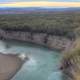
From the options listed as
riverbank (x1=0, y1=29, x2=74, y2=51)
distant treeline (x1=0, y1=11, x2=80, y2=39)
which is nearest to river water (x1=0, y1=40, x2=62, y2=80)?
riverbank (x1=0, y1=29, x2=74, y2=51)

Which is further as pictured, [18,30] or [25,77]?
[18,30]

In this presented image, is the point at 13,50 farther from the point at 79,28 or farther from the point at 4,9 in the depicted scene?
the point at 79,28

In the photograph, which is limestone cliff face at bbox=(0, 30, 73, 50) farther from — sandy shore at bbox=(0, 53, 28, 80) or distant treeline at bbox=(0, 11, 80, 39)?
sandy shore at bbox=(0, 53, 28, 80)

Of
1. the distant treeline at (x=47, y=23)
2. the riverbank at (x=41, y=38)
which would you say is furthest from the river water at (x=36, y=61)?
the distant treeline at (x=47, y=23)

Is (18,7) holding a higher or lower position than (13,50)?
higher

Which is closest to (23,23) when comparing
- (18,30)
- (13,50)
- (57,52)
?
(18,30)

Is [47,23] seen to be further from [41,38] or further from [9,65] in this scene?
[9,65]

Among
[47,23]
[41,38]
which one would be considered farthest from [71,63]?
[47,23]
